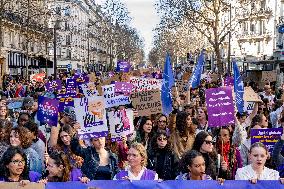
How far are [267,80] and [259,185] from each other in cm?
1479

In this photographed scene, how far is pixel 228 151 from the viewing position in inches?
310

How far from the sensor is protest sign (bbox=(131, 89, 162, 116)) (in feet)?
32.8

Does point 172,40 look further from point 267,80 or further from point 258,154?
point 258,154

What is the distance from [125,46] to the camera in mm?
89562

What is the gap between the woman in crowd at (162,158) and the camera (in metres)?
6.87

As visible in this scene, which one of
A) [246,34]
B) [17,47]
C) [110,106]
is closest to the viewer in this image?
[110,106]

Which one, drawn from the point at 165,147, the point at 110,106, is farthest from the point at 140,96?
the point at 165,147

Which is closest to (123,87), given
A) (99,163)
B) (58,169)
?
(99,163)

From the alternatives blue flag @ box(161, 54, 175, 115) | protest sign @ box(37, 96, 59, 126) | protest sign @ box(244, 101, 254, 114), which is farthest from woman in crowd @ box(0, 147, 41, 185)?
protest sign @ box(244, 101, 254, 114)

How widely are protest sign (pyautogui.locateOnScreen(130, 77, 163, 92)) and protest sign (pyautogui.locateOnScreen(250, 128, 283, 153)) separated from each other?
19.2ft

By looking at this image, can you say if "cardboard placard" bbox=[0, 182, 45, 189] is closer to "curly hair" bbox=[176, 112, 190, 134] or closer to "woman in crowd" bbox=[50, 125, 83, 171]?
"woman in crowd" bbox=[50, 125, 83, 171]

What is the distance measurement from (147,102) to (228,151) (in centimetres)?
256

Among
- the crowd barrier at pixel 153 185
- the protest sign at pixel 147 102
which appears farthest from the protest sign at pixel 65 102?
the crowd barrier at pixel 153 185

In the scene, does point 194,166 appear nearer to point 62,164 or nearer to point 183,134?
point 62,164
